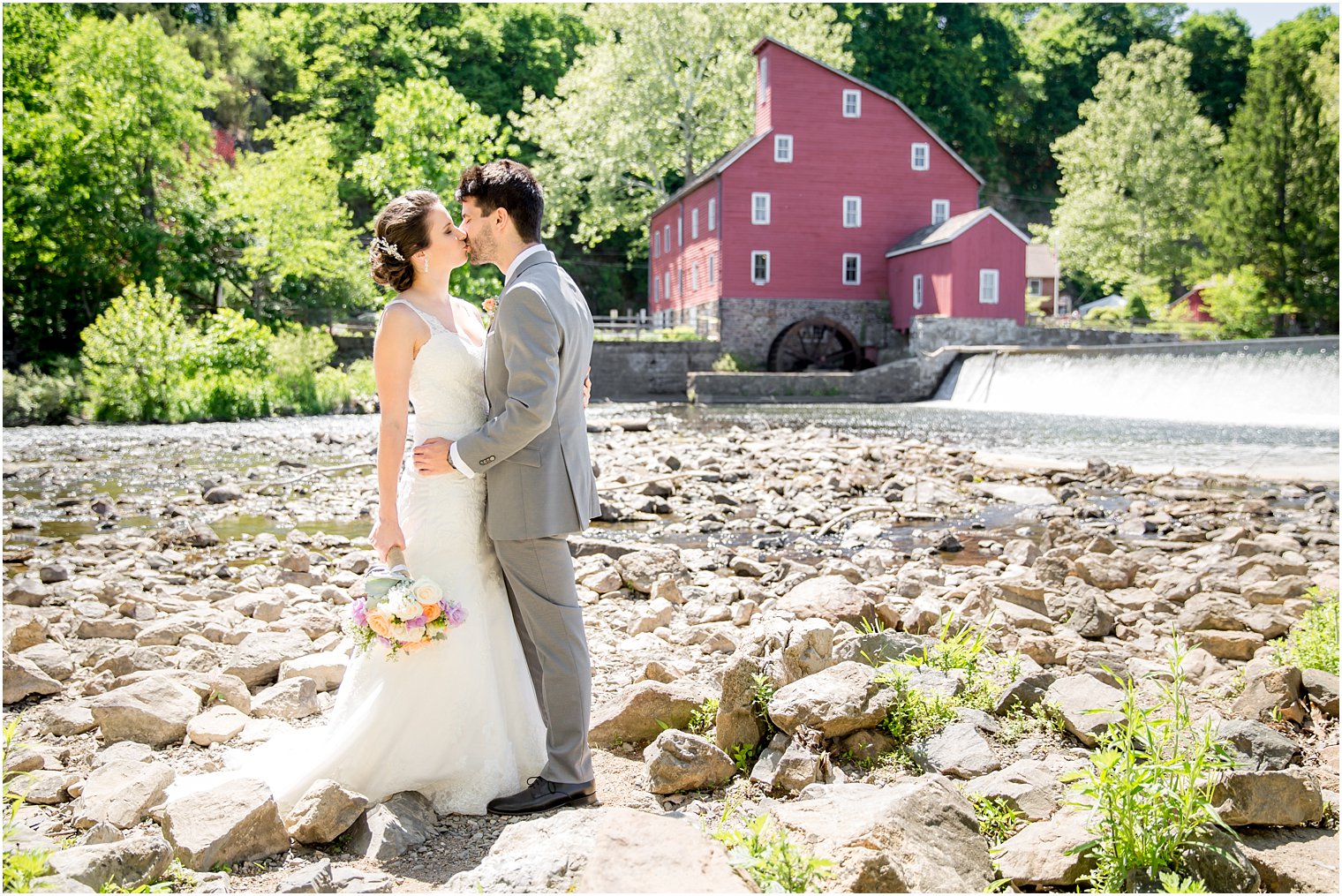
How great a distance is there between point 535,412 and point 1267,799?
7.73 ft

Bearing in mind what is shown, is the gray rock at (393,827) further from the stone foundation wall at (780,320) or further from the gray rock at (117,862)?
the stone foundation wall at (780,320)

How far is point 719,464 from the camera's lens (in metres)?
13.6

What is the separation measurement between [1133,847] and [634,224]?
44.9 meters

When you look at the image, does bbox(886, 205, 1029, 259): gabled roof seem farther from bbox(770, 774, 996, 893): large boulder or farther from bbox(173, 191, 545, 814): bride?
bbox(770, 774, 996, 893): large boulder

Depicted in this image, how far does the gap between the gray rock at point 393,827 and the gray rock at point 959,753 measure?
1.60 meters

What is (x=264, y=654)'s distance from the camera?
4.67m

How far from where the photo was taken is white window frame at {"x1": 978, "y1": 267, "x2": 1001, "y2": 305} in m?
33.6

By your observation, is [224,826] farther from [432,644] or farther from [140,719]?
[140,719]

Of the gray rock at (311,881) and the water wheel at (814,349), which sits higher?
the water wheel at (814,349)

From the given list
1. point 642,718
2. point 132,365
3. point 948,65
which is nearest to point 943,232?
point 132,365

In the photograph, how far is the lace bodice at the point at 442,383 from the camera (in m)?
3.35

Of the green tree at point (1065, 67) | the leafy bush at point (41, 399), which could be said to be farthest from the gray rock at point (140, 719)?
the green tree at point (1065, 67)

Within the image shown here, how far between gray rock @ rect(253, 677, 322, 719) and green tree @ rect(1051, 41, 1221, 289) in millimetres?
47696

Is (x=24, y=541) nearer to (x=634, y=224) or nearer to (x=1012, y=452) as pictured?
(x=1012, y=452)
